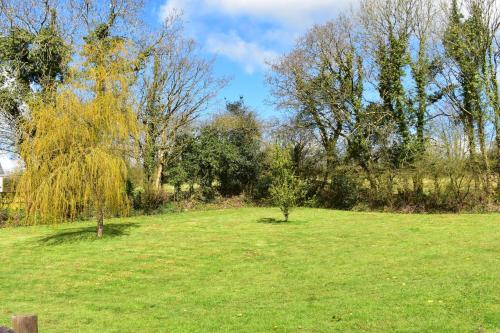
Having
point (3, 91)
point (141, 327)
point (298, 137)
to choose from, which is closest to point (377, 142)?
point (298, 137)

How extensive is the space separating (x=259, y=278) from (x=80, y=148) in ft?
23.9

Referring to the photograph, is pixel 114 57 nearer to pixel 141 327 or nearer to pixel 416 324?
pixel 141 327

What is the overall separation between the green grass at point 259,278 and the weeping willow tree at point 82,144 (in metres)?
1.57

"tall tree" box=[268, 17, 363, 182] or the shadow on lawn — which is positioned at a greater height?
"tall tree" box=[268, 17, 363, 182]

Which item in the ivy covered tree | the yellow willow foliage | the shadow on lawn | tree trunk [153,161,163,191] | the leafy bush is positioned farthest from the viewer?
tree trunk [153,161,163,191]

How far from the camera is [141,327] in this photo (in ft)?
22.7

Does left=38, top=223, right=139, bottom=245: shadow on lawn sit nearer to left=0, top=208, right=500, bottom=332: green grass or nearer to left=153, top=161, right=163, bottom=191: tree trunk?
left=0, top=208, right=500, bottom=332: green grass

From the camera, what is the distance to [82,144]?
14320mm

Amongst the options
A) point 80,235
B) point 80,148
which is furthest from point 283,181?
point 80,148

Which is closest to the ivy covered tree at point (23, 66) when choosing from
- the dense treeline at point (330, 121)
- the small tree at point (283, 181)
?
the dense treeline at point (330, 121)

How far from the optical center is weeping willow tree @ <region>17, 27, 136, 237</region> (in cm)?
1385

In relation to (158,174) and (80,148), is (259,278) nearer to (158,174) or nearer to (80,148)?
(80,148)

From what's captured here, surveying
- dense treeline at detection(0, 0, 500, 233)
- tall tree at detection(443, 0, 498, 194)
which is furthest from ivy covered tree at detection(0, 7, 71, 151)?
tall tree at detection(443, 0, 498, 194)

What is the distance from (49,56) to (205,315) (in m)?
21.7
